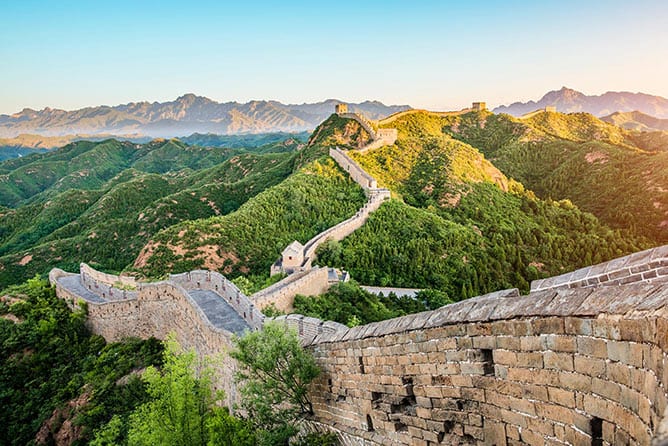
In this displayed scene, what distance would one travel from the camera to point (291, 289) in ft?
77.4

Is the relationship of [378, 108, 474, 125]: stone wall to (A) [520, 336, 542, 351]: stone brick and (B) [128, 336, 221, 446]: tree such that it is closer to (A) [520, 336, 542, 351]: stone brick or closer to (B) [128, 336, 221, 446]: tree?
(B) [128, 336, 221, 446]: tree

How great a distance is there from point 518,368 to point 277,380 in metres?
5.95

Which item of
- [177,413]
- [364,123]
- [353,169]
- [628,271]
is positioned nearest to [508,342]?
[628,271]

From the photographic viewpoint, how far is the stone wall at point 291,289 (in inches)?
845

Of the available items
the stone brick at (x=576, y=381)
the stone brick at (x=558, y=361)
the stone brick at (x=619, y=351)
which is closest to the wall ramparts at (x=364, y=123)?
the stone brick at (x=558, y=361)

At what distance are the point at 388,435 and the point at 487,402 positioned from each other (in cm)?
230

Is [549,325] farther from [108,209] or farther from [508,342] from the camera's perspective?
[108,209]

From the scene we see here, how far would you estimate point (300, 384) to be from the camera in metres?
9.02

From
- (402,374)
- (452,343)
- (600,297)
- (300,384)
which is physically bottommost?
(300,384)

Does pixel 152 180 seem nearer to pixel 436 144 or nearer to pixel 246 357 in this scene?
pixel 436 144

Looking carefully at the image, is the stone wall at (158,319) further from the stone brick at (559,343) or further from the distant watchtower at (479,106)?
the distant watchtower at (479,106)

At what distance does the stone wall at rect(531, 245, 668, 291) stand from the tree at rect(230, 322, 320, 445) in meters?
4.93

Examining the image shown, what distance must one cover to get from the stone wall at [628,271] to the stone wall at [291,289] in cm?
1635

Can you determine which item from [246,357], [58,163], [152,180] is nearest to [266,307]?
[246,357]
